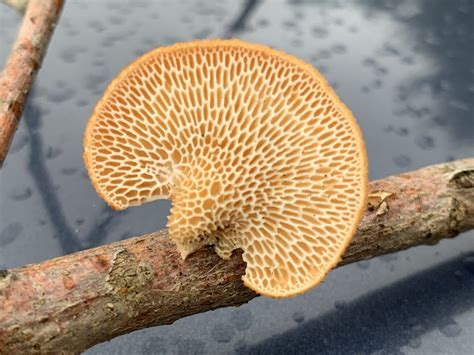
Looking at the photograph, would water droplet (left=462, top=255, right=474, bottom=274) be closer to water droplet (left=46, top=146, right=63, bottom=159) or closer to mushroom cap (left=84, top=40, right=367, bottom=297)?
mushroom cap (left=84, top=40, right=367, bottom=297)

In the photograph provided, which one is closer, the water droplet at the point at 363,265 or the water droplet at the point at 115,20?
the water droplet at the point at 363,265

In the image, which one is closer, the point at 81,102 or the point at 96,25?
the point at 81,102

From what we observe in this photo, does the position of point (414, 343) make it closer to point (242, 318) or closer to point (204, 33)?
point (242, 318)

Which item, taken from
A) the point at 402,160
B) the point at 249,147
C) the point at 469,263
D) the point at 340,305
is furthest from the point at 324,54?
the point at 249,147

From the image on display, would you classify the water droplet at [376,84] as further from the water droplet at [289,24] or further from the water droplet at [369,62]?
the water droplet at [289,24]

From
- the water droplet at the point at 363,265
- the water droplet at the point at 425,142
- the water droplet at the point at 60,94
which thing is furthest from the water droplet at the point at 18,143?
the water droplet at the point at 425,142

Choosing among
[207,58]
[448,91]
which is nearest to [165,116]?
[207,58]
